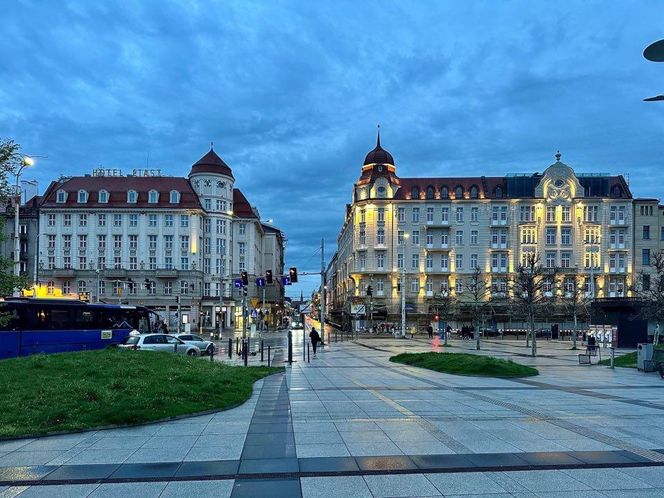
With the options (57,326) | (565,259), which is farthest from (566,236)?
(57,326)

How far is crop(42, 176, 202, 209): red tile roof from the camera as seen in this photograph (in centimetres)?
8050

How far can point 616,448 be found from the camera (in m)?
9.07

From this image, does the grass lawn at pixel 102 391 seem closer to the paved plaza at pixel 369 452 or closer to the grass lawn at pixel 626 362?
the paved plaza at pixel 369 452

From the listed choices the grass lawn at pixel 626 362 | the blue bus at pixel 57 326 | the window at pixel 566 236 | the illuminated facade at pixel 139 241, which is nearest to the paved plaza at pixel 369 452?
the grass lawn at pixel 626 362

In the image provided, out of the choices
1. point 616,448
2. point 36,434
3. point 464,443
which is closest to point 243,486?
point 464,443

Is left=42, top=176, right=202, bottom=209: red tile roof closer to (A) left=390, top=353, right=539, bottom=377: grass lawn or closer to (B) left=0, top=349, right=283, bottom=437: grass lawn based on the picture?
(A) left=390, top=353, right=539, bottom=377: grass lawn

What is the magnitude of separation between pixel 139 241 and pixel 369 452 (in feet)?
255

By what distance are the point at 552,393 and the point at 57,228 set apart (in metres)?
78.7

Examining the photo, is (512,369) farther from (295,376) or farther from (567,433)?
(567,433)

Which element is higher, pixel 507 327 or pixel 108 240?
pixel 108 240

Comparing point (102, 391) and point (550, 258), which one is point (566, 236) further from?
point (102, 391)

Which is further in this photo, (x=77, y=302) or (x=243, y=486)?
(x=77, y=302)

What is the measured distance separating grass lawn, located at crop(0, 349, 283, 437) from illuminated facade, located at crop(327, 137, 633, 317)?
6220cm

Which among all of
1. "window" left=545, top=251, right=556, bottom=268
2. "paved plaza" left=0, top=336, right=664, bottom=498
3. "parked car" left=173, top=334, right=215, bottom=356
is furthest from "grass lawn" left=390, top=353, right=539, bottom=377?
"window" left=545, top=251, right=556, bottom=268
